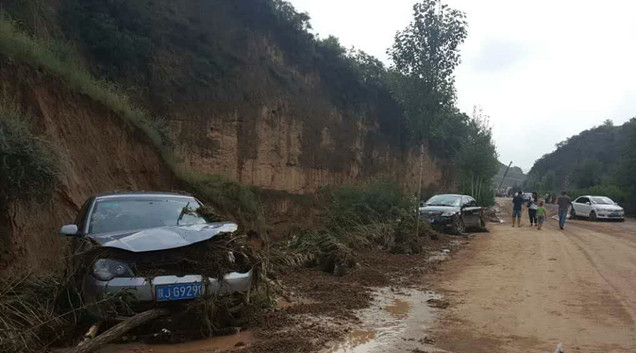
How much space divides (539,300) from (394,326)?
9.13 ft

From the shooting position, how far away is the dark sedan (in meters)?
18.2

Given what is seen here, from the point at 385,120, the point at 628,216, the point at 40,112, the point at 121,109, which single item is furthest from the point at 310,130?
the point at 628,216

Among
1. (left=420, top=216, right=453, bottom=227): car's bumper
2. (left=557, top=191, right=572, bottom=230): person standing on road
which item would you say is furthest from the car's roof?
(left=557, top=191, right=572, bottom=230): person standing on road

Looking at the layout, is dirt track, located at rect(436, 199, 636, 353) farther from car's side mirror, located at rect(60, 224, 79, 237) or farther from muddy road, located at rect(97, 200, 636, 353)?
car's side mirror, located at rect(60, 224, 79, 237)

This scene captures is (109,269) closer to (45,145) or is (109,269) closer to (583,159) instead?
(45,145)

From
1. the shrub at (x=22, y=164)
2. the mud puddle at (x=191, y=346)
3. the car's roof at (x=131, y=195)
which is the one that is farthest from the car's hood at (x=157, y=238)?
the shrub at (x=22, y=164)

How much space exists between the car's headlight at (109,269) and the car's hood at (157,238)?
0.17 metres

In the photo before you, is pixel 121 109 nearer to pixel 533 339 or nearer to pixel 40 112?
pixel 40 112

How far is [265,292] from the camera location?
678 centimetres

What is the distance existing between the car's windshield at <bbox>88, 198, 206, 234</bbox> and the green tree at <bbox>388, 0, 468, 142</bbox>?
1203 cm

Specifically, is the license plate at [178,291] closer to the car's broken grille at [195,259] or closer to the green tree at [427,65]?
the car's broken grille at [195,259]

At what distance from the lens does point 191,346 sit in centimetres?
510

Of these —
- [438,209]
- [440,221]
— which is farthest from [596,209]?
[440,221]

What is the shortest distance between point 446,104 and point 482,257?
271 inches
